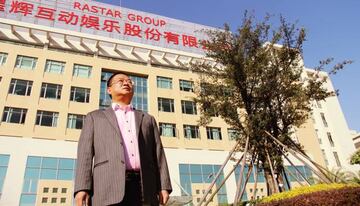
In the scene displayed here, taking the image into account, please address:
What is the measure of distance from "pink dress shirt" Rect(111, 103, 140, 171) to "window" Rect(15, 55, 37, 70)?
22.3 metres

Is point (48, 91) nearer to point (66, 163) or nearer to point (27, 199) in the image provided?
point (66, 163)

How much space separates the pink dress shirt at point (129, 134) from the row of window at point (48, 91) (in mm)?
21069

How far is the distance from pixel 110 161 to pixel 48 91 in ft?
71.2

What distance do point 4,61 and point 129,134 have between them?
2278 centimetres

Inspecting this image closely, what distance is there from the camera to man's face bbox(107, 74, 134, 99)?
3049 mm

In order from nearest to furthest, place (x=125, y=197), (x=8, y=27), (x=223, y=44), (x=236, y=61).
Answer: (x=125, y=197), (x=236, y=61), (x=223, y=44), (x=8, y=27)

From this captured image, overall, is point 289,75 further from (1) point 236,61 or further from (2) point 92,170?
(2) point 92,170

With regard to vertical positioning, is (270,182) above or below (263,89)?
below

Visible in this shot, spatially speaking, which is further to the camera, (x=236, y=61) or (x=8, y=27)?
(x=8, y=27)

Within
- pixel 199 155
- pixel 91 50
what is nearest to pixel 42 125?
pixel 91 50

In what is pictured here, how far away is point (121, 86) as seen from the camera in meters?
3.06

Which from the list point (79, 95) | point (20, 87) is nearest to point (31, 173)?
point (20, 87)

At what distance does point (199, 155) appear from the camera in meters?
24.4

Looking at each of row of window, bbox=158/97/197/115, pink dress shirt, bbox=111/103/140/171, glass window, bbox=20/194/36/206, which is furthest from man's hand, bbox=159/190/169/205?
row of window, bbox=158/97/197/115
